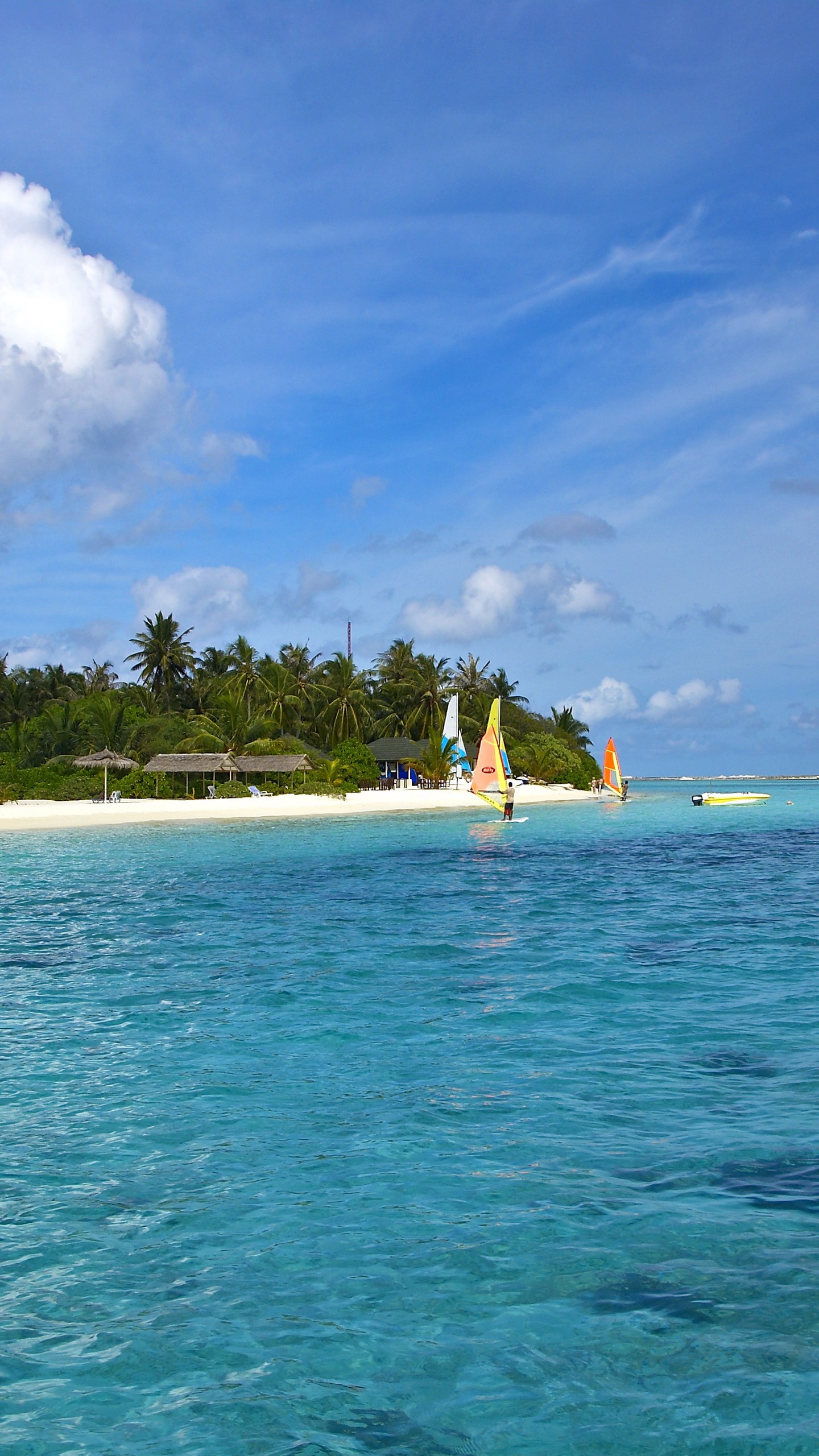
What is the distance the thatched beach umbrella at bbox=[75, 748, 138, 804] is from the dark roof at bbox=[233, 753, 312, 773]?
6.11 m

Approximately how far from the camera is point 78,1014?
1059cm

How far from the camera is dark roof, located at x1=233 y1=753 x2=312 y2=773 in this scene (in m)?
59.5

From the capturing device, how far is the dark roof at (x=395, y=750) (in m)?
72.5

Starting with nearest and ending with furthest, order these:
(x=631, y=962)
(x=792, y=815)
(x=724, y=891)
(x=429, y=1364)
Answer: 1. (x=429, y=1364)
2. (x=631, y=962)
3. (x=724, y=891)
4. (x=792, y=815)

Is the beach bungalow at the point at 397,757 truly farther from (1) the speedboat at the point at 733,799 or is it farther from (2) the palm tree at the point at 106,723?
(1) the speedboat at the point at 733,799

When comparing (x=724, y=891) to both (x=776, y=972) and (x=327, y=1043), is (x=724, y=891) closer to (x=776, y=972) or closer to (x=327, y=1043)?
(x=776, y=972)

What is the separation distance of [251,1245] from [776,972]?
8.98 m

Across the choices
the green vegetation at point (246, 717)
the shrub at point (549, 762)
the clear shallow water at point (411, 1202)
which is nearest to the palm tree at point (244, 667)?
the green vegetation at point (246, 717)

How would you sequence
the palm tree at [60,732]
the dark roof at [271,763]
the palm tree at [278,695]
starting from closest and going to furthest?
the dark roof at [271,763] → the palm tree at [60,732] → the palm tree at [278,695]

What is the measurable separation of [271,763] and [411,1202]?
5485 cm

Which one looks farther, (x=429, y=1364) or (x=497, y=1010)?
(x=497, y=1010)

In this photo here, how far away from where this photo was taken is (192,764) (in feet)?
190

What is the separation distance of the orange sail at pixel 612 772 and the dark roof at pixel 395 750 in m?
12.5

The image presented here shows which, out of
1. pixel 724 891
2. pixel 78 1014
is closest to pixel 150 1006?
pixel 78 1014
